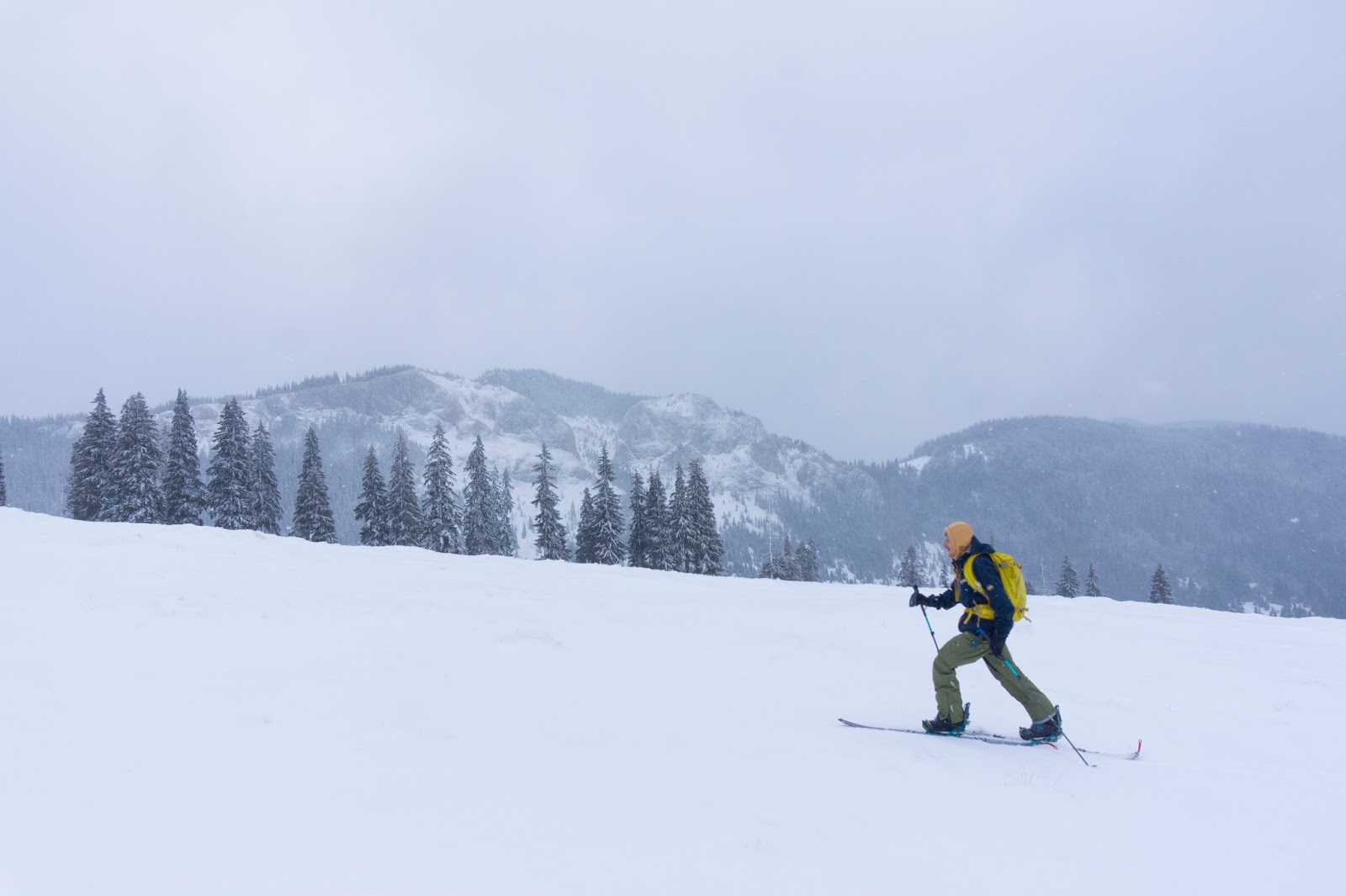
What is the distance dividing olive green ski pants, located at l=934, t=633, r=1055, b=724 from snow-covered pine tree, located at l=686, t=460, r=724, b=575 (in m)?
39.1

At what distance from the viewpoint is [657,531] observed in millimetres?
47812

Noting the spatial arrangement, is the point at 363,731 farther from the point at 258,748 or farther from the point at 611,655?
the point at 611,655

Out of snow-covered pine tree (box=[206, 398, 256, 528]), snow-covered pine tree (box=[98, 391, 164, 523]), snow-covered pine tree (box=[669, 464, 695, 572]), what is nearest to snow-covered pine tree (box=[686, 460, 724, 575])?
snow-covered pine tree (box=[669, 464, 695, 572])

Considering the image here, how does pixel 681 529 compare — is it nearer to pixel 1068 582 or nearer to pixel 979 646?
pixel 1068 582

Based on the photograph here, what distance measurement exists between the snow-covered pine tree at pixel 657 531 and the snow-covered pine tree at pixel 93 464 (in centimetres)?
3449

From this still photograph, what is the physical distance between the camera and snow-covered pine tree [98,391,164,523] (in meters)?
38.8

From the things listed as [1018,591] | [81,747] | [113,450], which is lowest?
[81,747]

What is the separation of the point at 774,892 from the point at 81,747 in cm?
519

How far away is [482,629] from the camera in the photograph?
1009cm

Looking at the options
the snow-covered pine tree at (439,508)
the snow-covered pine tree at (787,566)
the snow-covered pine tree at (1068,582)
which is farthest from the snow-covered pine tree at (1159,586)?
the snow-covered pine tree at (439,508)

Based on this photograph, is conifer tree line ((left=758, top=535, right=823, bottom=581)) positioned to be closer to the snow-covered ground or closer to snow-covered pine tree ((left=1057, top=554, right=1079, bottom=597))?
snow-covered pine tree ((left=1057, top=554, right=1079, bottom=597))

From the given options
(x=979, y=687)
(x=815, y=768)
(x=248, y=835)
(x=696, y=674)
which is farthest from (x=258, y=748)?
(x=979, y=687)

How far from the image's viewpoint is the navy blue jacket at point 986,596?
7.27 metres

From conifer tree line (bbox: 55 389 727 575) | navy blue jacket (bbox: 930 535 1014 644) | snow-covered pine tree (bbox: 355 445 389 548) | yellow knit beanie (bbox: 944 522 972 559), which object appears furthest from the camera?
snow-covered pine tree (bbox: 355 445 389 548)
